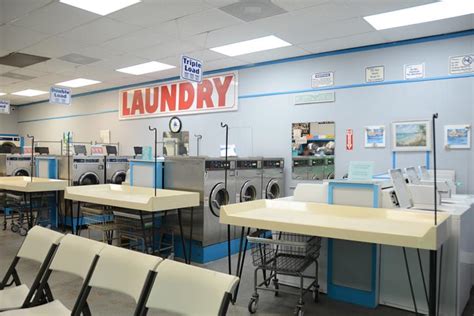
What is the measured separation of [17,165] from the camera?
8109mm

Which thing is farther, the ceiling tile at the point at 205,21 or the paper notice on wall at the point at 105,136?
the paper notice on wall at the point at 105,136

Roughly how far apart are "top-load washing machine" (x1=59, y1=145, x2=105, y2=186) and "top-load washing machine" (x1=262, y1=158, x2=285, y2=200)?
3145 millimetres

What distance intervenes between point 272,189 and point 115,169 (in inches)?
124

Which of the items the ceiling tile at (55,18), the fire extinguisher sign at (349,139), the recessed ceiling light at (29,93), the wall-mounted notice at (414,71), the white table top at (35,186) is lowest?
the white table top at (35,186)

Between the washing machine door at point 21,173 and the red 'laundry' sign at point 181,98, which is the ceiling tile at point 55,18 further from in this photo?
the washing machine door at point 21,173

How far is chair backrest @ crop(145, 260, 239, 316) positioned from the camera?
1.62 meters

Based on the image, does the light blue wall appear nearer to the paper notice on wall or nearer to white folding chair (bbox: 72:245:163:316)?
the paper notice on wall

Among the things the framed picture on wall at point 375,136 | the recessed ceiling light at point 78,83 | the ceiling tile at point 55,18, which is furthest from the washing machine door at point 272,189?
the recessed ceiling light at point 78,83

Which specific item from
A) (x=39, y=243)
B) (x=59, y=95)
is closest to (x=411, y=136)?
(x=39, y=243)

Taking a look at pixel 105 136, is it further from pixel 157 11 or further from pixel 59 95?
pixel 157 11

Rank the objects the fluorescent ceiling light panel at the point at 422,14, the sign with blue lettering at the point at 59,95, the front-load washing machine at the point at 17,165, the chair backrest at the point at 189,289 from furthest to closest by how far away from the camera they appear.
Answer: the sign with blue lettering at the point at 59,95 → the front-load washing machine at the point at 17,165 → the fluorescent ceiling light panel at the point at 422,14 → the chair backrest at the point at 189,289

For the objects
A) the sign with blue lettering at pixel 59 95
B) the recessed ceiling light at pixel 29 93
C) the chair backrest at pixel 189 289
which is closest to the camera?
the chair backrest at pixel 189 289

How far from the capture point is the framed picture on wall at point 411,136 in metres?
5.09

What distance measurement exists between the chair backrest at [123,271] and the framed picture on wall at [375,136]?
4.41 metres
